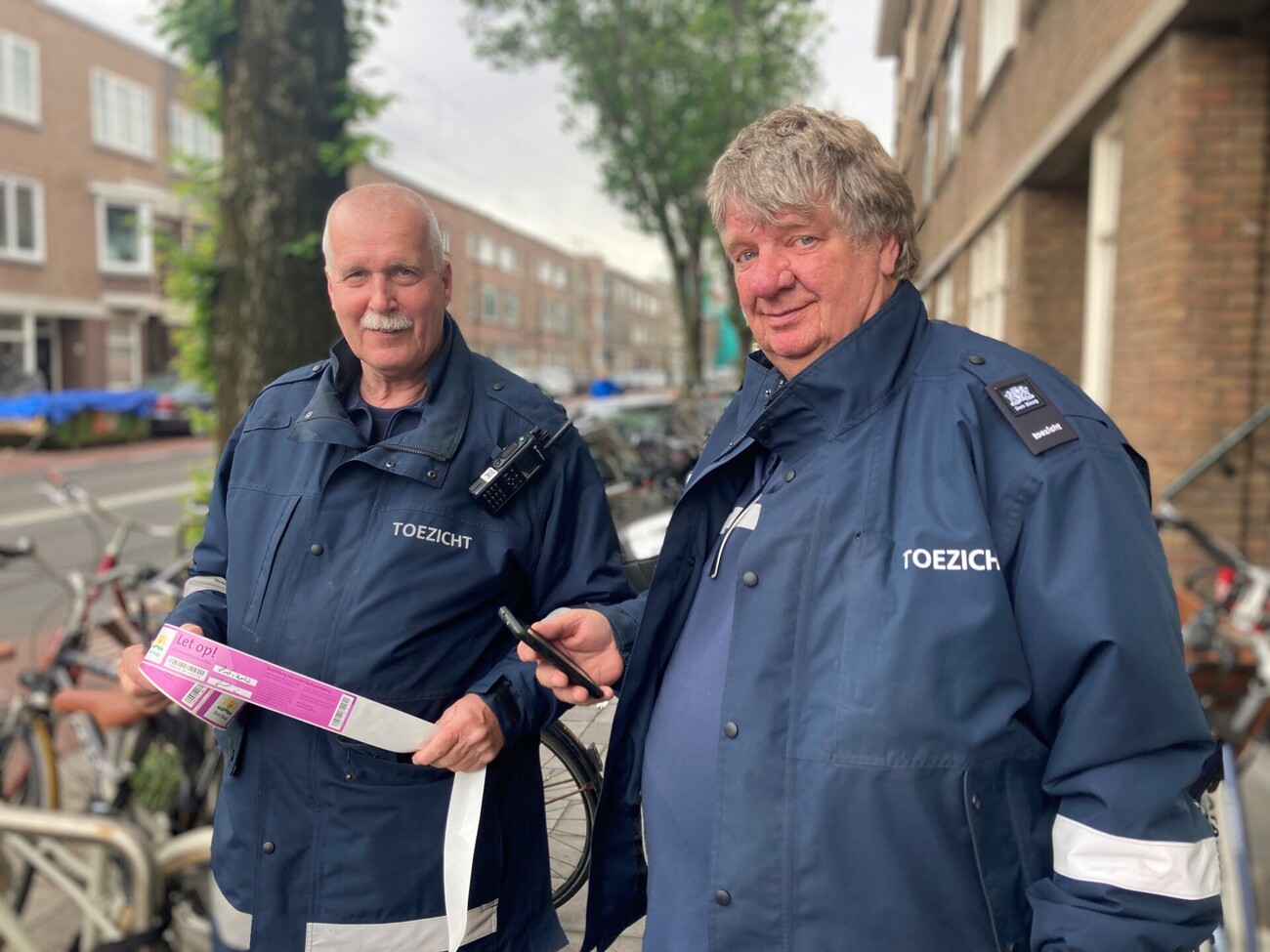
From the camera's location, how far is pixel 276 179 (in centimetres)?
432

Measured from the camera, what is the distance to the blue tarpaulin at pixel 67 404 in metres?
18.8

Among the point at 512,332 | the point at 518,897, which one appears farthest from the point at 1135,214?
the point at 512,332

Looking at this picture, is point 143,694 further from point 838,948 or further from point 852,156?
point 852,156

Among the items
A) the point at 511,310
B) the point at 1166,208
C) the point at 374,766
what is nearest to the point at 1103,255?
the point at 1166,208

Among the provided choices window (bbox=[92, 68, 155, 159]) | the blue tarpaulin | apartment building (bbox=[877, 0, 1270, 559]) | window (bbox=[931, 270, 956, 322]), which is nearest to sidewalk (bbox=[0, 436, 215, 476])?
the blue tarpaulin

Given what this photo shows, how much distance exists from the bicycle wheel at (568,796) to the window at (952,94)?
11410 mm

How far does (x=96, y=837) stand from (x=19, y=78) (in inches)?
1194

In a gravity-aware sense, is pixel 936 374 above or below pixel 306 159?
below

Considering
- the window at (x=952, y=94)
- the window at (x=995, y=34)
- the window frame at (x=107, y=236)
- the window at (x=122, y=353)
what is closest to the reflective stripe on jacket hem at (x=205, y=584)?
the window at (x=995, y=34)

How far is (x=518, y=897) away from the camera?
185 cm

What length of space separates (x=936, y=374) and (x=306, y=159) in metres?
3.72

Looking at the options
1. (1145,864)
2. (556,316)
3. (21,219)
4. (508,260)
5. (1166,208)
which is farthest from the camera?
(556,316)

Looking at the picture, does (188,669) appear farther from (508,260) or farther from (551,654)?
(508,260)

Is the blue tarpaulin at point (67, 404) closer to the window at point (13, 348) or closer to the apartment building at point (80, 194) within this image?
the apartment building at point (80, 194)
